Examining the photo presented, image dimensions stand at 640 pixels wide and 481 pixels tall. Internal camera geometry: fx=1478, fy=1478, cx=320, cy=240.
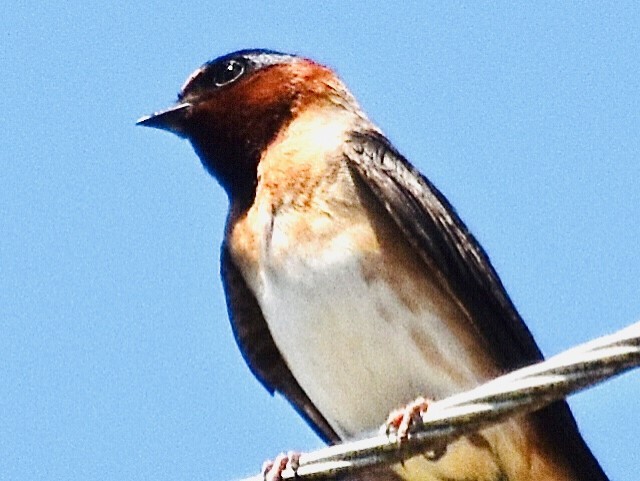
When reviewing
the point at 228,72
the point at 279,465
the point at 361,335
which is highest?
the point at 228,72

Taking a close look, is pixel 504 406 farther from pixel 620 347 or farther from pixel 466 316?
pixel 466 316

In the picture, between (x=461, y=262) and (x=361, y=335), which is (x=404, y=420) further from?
(x=461, y=262)

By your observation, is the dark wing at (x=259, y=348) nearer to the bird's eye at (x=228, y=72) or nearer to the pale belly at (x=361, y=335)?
the pale belly at (x=361, y=335)

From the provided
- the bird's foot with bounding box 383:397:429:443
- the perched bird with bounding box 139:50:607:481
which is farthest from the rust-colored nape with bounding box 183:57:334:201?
the bird's foot with bounding box 383:397:429:443

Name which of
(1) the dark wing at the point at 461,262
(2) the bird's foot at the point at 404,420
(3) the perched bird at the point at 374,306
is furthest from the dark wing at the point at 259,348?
(2) the bird's foot at the point at 404,420

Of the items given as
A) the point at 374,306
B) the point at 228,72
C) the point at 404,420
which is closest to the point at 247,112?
the point at 228,72
